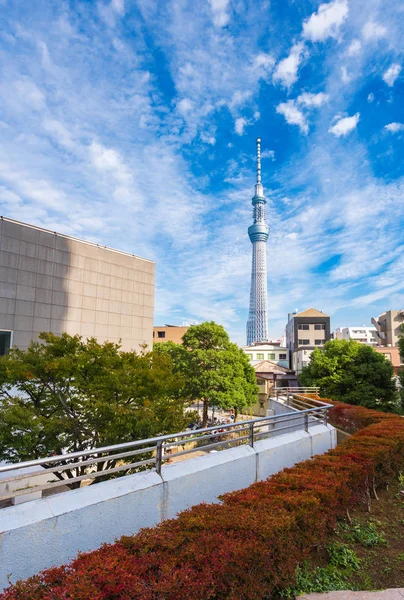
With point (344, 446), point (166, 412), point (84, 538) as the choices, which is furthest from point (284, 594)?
point (166, 412)

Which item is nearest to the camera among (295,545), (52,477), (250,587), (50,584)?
(50,584)

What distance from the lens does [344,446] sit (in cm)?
660

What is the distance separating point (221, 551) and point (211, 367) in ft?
90.1

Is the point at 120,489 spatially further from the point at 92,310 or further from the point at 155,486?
the point at 92,310

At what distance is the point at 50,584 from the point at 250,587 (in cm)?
151

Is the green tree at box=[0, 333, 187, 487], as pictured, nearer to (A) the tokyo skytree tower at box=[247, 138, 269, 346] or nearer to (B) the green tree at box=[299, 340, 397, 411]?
(B) the green tree at box=[299, 340, 397, 411]

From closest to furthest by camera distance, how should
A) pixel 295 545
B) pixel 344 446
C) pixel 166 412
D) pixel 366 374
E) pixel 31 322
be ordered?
pixel 295 545, pixel 344 446, pixel 166 412, pixel 31 322, pixel 366 374

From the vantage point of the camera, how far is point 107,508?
3.87 m

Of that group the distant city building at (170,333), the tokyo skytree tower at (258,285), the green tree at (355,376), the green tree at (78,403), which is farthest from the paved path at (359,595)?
the tokyo skytree tower at (258,285)

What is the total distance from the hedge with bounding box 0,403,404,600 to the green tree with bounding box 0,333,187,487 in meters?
5.41

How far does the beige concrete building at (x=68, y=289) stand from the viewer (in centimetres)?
2414

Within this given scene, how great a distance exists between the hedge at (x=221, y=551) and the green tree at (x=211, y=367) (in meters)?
23.4

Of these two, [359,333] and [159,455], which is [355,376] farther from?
[359,333]

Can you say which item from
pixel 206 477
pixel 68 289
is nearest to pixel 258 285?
pixel 68 289
